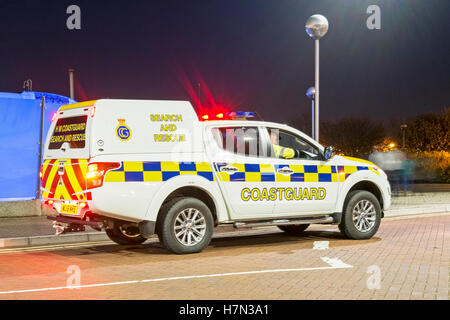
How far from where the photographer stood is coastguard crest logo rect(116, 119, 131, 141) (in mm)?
8516

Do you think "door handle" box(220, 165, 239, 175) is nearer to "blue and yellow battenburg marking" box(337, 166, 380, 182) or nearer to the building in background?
"blue and yellow battenburg marking" box(337, 166, 380, 182)

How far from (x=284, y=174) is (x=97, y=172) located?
9.62 ft

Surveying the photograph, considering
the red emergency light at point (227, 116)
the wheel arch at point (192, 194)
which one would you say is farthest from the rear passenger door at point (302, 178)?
the wheel arch at point (192, 194)

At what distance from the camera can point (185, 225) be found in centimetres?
887

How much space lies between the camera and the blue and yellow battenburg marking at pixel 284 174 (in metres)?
9.27

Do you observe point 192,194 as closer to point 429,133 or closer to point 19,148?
point 19,148

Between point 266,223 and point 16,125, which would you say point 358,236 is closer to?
point 266,223

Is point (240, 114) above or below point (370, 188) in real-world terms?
above

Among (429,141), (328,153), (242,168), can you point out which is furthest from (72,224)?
(429,141)

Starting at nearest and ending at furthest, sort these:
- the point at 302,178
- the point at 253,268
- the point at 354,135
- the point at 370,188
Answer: the point at 253,268 < the point at 302,178 < the point at 370,188 < the point at 354,135

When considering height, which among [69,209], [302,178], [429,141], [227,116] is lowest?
[69,209]

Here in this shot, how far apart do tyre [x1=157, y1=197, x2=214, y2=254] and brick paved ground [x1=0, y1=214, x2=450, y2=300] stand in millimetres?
177

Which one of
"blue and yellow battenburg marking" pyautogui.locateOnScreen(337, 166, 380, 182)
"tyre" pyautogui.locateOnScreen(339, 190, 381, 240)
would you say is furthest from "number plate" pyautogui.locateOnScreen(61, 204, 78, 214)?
"tyre" pyautogui.locateOnScreen(339, 190, 381, 240)

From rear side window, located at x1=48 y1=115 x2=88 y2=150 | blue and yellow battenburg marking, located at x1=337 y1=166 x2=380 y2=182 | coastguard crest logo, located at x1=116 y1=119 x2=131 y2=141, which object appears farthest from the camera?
blue and yellow battenburg marking, located at x1=337 y1=166 x2=380 y2=182
